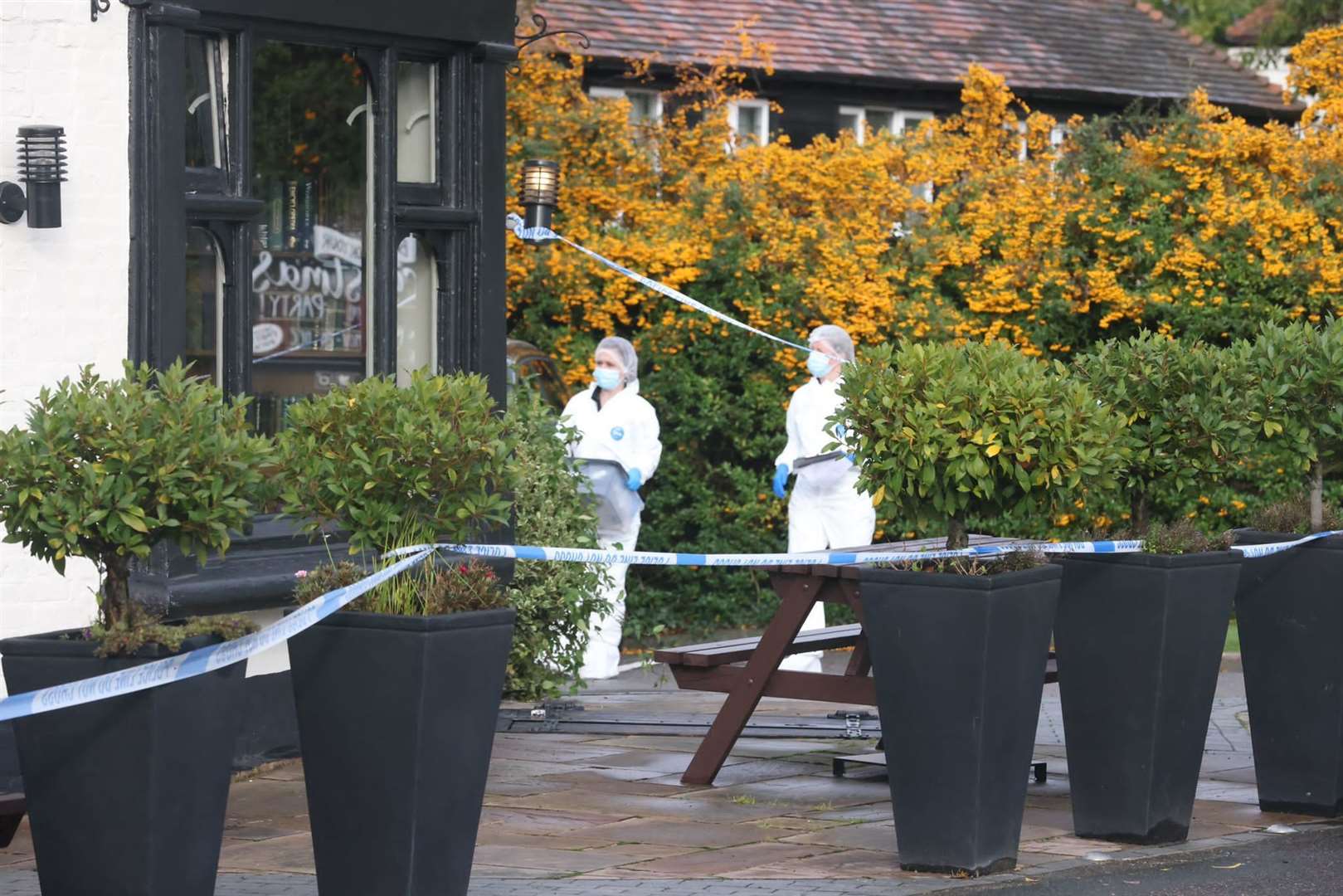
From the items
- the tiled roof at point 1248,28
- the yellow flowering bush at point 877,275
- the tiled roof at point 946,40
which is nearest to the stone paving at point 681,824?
the yellow flowering bush at point 877,275

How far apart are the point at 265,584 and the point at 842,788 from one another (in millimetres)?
2451

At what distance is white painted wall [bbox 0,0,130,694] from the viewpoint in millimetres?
7629

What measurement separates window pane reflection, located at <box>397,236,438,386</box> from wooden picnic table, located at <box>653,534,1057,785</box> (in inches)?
77.5

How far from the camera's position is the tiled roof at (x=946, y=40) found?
20.4m

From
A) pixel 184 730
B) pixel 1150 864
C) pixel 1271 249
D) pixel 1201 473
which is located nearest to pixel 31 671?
pixel 184 730

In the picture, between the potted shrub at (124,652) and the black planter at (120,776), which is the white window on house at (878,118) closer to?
the potted shrub at (124,652)

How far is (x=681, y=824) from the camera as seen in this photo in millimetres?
7508

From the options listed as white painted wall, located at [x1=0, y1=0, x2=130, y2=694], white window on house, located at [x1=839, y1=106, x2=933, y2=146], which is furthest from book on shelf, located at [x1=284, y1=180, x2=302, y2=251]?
white window on house, located at [x1=839, y1=106, x2=933, y2=146]

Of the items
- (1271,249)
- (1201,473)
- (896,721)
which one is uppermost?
(1271,249)

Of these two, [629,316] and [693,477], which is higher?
[629,316]

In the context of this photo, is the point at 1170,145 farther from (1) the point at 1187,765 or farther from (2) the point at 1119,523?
(1) the point at 1187,765

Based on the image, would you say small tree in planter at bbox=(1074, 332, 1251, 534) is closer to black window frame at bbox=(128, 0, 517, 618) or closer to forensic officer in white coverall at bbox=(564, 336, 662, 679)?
black window frame at bbox=(128, 0, 517, 618)

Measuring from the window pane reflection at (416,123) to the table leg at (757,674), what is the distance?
2.53m

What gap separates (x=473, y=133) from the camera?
30.7 ft
